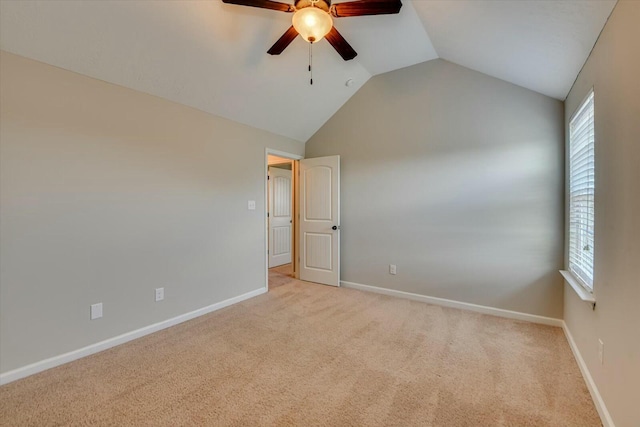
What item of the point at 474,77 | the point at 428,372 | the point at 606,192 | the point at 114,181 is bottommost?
the point at 428,372

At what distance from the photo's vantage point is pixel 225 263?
11.3 feet

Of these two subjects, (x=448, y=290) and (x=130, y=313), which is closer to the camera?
(x=130, y=313)

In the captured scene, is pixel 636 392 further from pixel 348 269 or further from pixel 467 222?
pixel 348 269

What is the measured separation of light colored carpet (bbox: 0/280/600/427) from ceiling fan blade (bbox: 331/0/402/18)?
100 inches

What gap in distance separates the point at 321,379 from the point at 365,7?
2.59 m

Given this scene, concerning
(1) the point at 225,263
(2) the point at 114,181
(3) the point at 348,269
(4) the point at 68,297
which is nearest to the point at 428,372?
(3) the point at 348,269

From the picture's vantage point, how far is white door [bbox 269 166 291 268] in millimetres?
5617

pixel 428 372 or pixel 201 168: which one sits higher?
pixel 201 168

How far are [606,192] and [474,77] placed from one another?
2.12 meters

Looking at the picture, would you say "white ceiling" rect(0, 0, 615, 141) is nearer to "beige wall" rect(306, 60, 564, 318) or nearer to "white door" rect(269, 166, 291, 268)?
"beige wall" rect(306, 60, 564, 318)

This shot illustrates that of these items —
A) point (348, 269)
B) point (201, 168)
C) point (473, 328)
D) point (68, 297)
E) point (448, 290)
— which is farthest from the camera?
point (348, 269)

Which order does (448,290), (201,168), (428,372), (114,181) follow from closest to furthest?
1. (428,372)
2. (114,181)
3. (201,168)
4. (448,290)

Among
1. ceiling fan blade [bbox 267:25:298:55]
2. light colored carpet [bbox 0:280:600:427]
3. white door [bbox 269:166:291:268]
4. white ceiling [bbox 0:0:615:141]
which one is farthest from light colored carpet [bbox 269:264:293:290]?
ceiling fan blade [bbox 267:25:298:55]

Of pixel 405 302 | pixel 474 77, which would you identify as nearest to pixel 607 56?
pixel 474 77
